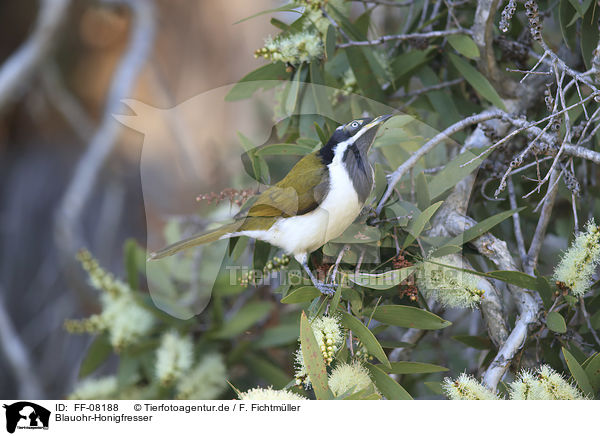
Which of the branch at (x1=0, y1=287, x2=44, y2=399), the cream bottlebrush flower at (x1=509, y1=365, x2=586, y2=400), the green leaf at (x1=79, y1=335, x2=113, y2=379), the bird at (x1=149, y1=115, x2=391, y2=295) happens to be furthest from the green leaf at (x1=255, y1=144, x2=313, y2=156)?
the branch at (x1=0, y1=287, x2=44, y2=399)

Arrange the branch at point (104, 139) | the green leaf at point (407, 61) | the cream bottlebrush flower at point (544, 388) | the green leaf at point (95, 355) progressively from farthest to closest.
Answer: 1. the branch at point (104, 139)
2. the green leaf at point (95, 355)
3. the green leaf at point (407, 61)
4. the cream bottlebrush flower at point (544, 388)

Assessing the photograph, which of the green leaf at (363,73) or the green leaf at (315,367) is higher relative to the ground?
the green leaf at (363,73)

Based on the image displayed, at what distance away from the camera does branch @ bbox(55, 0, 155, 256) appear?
2.39 feet

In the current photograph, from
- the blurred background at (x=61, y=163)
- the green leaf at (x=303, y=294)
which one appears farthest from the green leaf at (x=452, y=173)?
the blurred background at (x=61, y=163)

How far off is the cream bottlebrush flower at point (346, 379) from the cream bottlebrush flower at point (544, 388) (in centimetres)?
10

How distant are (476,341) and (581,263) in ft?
0.33

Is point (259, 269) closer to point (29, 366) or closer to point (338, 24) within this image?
point (338, 24)

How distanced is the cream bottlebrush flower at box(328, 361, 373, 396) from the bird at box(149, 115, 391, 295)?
0.17 ft

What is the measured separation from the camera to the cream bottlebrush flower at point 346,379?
1.09 feet

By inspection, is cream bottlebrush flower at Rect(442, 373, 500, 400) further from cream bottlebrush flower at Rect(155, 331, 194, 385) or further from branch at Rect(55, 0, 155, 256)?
branch at Rect(55, 0, 155, 256)

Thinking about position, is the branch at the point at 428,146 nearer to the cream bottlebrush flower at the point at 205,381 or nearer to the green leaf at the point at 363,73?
the green leaf at the point at 363,73

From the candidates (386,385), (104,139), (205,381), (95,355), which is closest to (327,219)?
(386,385)

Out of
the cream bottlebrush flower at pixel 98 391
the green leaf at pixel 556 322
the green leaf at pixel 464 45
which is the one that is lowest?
the cream bottlebrush flower at pixel 98 391
